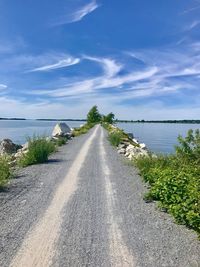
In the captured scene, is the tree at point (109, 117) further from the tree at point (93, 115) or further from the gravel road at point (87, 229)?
the gravel road at point (87, 229)

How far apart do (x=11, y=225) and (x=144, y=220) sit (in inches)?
125

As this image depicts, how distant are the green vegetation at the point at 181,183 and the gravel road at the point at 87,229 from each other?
31 cm

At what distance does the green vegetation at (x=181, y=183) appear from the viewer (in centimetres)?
891

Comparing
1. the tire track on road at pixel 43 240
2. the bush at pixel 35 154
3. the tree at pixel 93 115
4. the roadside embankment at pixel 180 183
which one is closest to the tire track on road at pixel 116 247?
the tire track on road at pixel 43 240

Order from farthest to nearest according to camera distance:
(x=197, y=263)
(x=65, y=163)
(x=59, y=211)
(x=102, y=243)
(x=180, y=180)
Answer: (x=65, y=163)
(x=180, y=180)
(x=59, y=211)
(x=102, y=243)
(x=197, y=263)

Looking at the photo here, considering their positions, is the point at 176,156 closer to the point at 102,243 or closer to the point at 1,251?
the point at 102,243

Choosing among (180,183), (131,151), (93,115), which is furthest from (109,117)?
(180,183)

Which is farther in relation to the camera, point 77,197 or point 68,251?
point 77,197

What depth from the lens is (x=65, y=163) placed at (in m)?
20.1

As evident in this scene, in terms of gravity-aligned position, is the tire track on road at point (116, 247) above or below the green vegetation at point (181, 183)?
below

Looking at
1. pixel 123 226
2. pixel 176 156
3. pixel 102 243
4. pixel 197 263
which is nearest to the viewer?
pixel 197 263

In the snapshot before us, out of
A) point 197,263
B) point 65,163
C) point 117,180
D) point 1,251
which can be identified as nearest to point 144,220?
point 197,263

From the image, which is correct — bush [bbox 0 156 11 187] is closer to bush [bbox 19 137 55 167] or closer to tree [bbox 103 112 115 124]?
bush [bbox 19 137 55 167]

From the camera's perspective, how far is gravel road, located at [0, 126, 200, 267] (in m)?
6.86
